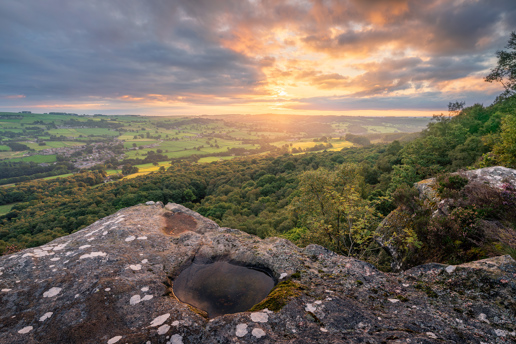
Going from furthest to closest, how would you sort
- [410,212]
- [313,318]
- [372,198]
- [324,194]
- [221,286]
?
[372,198] < [324,194] < [410,212] < [221,286] < [313,318]

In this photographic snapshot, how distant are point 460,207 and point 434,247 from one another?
218 cm

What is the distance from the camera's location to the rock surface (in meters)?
4.73

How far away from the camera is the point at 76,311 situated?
5406mm

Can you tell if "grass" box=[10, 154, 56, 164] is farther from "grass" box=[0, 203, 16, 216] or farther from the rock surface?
the rock surface

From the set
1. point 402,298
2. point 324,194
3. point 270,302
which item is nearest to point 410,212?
point 324,194

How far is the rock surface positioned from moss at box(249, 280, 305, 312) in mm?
35

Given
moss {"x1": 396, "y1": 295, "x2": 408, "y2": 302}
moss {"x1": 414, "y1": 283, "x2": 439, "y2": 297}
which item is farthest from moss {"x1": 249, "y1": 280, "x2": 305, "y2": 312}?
moss {"x1": 414, "y1": 283, "x2": 439, "y2": 297}

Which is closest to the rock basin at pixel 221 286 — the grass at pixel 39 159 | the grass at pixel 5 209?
the grass at pixel 5 209

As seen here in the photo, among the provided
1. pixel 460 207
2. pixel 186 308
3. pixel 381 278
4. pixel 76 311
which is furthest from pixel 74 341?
pixel 460 207

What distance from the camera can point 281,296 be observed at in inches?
236

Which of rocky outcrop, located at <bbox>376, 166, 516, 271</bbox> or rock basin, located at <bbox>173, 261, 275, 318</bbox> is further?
rocky outcrop, located at <bbox>376, 166, 516, 271</bbox>

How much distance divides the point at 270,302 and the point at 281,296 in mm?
373

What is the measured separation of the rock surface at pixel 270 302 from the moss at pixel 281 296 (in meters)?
0.04

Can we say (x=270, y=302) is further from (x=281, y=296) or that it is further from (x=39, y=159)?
(x=39, y=159)
